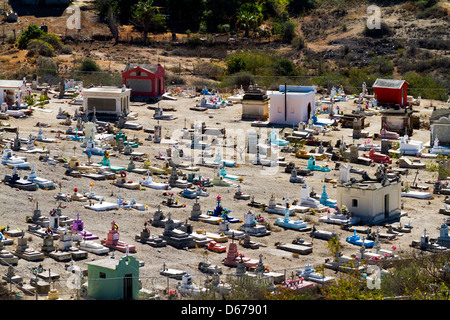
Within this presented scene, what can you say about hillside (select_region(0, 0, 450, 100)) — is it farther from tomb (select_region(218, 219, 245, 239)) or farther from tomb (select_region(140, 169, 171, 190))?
tomb (select_region(218, 219, 245, 239))

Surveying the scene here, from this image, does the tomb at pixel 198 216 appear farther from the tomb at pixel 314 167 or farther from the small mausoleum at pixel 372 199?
the tomb at pixel 314 167

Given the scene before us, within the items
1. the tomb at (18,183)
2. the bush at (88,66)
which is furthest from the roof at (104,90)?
the tomb at (18,183)

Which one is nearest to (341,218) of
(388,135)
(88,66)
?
(388,135)

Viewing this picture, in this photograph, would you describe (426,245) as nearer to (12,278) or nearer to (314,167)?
(314,167)

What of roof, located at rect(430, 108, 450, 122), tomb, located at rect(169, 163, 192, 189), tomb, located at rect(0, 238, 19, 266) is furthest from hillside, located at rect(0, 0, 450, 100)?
tomb, located at rect(0, 238, 19, 266)
